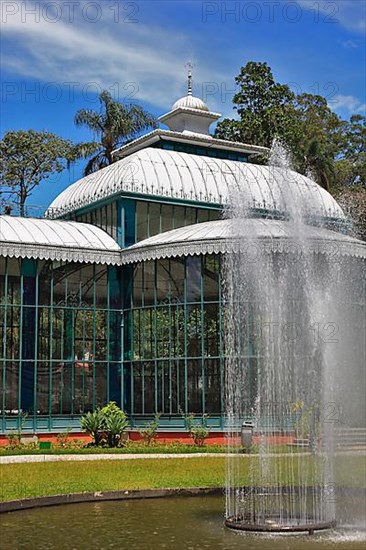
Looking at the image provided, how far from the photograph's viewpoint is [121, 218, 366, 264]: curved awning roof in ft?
74.8

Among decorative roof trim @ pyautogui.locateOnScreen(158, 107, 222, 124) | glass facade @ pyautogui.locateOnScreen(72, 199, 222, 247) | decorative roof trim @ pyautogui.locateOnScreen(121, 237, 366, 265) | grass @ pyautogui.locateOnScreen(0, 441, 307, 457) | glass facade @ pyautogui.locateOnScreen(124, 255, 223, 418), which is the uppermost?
decorative roof trim @ pyautogui.locateOnScreen(158, 107, 222, 124)

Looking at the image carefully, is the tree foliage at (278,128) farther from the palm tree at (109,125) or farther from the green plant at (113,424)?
the green plant at (113,424)

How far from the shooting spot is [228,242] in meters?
23.9

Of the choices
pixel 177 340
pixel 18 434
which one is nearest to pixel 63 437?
pixel 18 434

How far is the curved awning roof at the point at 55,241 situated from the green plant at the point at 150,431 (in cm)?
541

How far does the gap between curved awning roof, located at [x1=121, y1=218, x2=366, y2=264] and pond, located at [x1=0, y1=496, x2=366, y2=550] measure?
31.6 ft

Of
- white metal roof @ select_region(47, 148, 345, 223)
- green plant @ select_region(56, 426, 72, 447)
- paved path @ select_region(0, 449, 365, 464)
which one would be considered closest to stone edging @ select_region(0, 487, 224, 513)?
paved path @ select_region(0, 449, 365, 464)

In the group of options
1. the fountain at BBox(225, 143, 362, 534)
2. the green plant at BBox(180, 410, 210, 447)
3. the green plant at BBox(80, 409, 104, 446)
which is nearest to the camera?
the fountain at BBox(225, 143, 362, 534)

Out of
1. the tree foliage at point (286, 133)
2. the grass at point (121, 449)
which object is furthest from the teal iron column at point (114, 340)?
the tree foliage at point (286, 133)

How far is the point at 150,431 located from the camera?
23.7 m

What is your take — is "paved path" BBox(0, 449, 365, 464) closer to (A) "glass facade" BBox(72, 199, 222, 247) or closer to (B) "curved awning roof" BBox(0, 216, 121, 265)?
(B) "curved awning roof" BBox(0, 216, 121, 265)

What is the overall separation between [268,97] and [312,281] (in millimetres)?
30963

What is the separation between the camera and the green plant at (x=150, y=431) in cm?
2366

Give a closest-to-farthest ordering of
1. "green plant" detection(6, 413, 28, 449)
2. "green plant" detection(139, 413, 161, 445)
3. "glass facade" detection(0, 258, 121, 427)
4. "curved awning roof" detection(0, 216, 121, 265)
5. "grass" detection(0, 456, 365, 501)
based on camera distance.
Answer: "grass" detection(0, 456, 365, 501) → "green plant" detection(6, 413, 28, 449) → "green plant" detection(139, 413, 161, 445) → "glass facade" detection(0, 258, 121, 427) → "curved awning roof" detection(0, 216, 121, 265)
